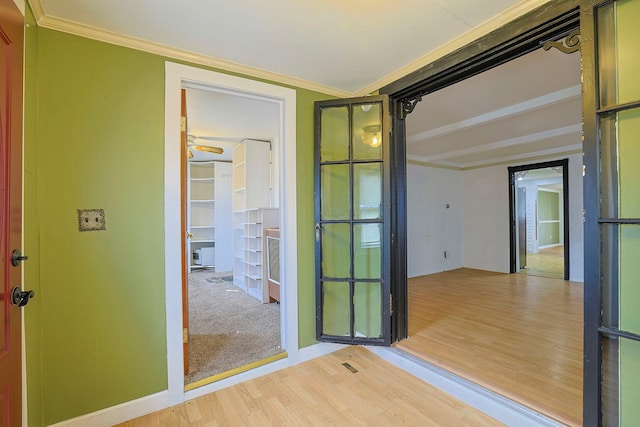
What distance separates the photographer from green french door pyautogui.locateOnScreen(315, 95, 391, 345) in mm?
2338

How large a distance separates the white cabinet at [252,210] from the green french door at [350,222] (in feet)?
5.64

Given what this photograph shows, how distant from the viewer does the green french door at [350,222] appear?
2.34 meters

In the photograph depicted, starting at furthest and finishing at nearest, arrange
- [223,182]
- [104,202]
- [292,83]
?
[223,182] → [292,83] → [104,202]

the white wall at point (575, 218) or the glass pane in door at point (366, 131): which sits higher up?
the glass pane in door at point (366, 131)

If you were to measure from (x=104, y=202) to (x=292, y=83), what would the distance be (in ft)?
5.29

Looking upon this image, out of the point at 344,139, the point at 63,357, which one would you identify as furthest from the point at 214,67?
the point at 63,357

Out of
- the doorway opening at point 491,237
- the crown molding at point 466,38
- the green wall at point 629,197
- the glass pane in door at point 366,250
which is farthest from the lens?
the glass pane in door at point 366,250

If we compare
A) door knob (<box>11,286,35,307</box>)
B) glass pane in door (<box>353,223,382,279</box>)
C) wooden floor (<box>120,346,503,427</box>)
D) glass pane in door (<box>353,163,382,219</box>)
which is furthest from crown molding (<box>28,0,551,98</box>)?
wooden floor (<box>120,346,503,427</box>)

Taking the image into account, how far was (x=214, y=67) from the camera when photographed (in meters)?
1.98

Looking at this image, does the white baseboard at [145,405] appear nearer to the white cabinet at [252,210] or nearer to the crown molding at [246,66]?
the white cabinet at [252,210]

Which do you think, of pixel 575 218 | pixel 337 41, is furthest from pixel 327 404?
pixel 575 218

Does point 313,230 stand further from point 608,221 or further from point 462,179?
point 462,179

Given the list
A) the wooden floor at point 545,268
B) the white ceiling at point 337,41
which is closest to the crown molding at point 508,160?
the white ceiling at point 337,41

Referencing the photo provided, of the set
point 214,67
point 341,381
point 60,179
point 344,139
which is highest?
point 214,67
